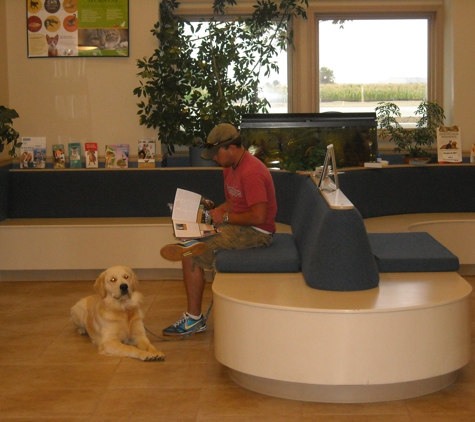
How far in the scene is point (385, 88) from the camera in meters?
7.99

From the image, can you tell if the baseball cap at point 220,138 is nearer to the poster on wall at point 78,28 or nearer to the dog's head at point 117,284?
the dog's head at point 117,284

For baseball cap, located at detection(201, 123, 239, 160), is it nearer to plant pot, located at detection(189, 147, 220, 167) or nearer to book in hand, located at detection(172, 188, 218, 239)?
book in hand, located at detection(172, 188, 218, 239)

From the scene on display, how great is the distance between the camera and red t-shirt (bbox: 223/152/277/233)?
183 inches

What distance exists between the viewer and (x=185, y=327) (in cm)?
491

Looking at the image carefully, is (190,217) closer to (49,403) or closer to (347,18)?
(49,403)

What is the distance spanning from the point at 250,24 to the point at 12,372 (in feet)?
14.4

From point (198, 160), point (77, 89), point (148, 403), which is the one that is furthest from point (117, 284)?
point (77, 89)

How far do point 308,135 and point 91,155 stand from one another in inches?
82.9

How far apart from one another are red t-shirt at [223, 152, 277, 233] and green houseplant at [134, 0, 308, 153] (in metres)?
2.25

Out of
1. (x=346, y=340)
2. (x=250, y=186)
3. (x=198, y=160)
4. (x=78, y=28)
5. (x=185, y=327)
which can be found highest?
→ (x=78, y=28)

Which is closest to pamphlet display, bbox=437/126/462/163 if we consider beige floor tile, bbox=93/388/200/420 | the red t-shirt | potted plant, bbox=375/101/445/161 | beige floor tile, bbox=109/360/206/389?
potted plant, bbox=375/101/445/161

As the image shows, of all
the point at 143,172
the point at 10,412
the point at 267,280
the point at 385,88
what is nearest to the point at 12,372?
the point at 10,412

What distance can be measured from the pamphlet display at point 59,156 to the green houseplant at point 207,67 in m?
0.84

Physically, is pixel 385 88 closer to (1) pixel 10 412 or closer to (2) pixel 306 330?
(2) pixel 306 330
